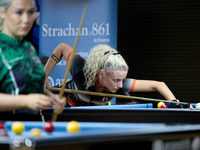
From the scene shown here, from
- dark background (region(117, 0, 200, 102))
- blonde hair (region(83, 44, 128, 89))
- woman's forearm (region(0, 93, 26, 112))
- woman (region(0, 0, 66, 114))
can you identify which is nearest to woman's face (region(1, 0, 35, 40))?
woman (region(0, 0, 66, 114))

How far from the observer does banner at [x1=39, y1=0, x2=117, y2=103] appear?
3627 mm

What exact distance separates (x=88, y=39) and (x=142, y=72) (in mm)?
2231

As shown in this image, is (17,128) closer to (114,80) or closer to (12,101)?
(12,101)

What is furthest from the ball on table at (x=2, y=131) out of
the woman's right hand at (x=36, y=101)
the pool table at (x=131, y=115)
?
the pool table at (x=131, y=115)

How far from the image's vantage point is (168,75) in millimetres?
5543

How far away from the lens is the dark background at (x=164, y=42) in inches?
214

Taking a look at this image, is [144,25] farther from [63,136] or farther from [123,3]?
[63,136]

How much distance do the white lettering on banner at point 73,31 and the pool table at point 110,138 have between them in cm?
250

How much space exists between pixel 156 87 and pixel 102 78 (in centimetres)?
55

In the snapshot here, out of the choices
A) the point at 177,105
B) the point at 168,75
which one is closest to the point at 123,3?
the point at 168,75

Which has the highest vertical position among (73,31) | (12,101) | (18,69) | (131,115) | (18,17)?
(73,31)

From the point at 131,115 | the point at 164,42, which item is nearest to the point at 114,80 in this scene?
the point at 131,115

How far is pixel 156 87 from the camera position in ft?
9.46

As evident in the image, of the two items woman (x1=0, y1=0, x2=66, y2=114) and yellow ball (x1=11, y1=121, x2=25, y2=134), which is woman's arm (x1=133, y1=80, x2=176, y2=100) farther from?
yellow ball (x1=11, y1=121, x2=25, y2=134)
